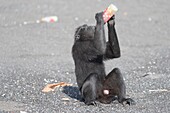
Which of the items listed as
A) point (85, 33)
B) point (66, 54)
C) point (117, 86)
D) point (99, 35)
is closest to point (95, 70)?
point (117, 86)

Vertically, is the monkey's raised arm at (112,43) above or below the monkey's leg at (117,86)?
above

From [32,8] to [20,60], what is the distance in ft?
27.2

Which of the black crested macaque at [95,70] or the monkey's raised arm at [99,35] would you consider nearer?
the monkey's raised arm at [99,35]

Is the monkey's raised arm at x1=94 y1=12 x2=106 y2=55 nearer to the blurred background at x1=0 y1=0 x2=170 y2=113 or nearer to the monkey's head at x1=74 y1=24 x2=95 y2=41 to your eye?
the monkey's head at x1=74 y1=24 x2=95 y2=41

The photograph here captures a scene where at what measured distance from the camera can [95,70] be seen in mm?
9039

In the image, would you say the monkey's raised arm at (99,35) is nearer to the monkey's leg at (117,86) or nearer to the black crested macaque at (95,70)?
the black crested macaque at (95,70)

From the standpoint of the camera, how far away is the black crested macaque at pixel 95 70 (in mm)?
8727

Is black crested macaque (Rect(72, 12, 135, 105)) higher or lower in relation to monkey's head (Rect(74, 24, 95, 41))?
lower

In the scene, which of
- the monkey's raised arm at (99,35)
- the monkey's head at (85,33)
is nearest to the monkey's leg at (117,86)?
the monkey's raised arm at (99,35)

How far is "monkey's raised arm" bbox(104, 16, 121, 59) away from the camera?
880 cm

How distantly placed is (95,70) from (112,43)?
538 mm

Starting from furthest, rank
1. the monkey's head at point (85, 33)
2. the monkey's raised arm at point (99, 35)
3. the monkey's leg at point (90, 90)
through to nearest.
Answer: the monkey's head at point (85, 33), the monkey's leg at point (90, 90), the monkey's raised arm at point (99, 35)

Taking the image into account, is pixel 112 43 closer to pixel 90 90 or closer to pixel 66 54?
pixel 90 90

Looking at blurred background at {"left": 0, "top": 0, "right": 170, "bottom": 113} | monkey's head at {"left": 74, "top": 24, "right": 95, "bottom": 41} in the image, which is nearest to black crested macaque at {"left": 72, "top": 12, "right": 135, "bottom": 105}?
monkey's head at {"left": 74, "top": 24, "right": 95, "bottom": 41}
